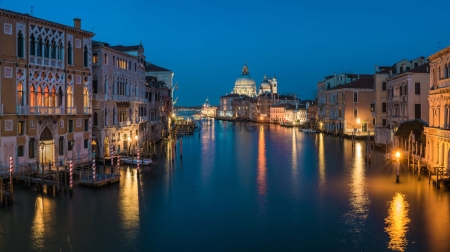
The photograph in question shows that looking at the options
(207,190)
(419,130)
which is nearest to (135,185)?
(207,190)

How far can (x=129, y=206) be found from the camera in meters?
15.4

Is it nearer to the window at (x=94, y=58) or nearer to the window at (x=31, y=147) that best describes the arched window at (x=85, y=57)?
the window at (x=94, y=58)

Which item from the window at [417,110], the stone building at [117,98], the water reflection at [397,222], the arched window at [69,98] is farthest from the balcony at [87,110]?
the window at [417,110]

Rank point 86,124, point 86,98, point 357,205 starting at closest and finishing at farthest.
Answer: point 357,205
point 86,98
point 86,124

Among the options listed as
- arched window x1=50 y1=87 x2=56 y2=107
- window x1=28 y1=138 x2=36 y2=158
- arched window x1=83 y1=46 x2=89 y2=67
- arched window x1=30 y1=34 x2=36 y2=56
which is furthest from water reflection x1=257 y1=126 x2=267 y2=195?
arched window x1=30 y1=34 x2=36 y2=56

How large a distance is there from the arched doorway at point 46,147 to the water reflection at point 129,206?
3.50 metres

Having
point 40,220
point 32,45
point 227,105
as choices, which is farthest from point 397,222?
point 227,105

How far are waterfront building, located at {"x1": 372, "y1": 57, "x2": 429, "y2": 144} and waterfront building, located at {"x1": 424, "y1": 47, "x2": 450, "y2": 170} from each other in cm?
722

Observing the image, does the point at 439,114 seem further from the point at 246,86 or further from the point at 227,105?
the point at 246,86

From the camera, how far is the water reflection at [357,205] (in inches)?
494

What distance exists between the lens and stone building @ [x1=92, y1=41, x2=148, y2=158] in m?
25.9

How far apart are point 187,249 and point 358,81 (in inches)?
1749

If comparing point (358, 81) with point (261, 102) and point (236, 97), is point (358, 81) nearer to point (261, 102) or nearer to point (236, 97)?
point (261, 102)

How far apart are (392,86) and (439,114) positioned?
Answer: 45.1ft
